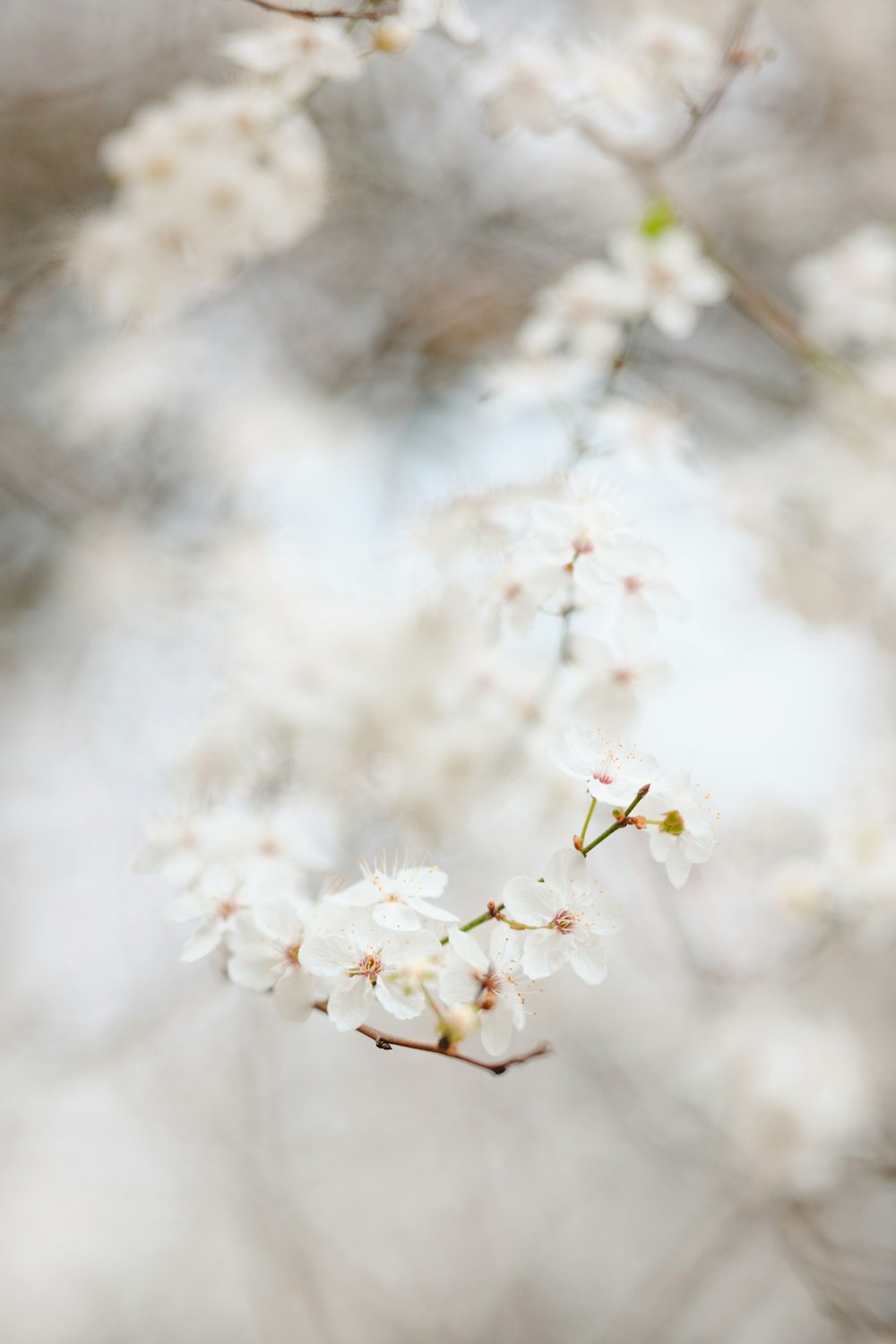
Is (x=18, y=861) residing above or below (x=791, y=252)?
below

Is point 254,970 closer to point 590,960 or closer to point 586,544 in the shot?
point 590,960

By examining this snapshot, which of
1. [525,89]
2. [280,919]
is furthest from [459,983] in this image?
[525,89]

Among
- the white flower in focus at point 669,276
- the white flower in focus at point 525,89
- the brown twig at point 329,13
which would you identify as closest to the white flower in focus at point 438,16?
the brown twig at point 329,13

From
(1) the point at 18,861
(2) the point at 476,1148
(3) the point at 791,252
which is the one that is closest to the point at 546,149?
(3) the point at 791,252

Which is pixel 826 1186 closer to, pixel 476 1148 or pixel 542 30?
pixel 476 1148

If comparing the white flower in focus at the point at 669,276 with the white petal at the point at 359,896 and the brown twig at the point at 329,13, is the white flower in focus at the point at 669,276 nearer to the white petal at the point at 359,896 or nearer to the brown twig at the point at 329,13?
the brown twig at the point at 329,13
